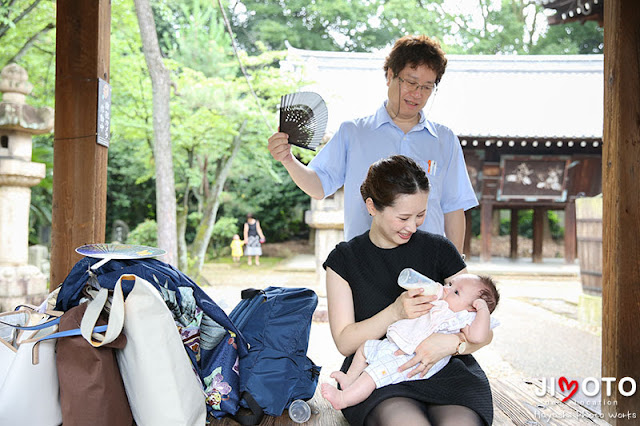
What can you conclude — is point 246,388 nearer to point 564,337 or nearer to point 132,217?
point 564,337

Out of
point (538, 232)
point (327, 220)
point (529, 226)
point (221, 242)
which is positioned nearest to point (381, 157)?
point (327, 220)

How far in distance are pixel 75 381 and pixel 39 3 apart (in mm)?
7271

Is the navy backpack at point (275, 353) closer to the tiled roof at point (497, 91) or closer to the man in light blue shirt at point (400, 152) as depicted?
the man in light blue shirt at point (400, 152)

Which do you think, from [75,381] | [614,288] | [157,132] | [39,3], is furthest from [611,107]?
[39,3]

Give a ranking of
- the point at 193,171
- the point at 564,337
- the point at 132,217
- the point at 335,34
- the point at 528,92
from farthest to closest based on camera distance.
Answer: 1. the point at 335,34
2. the point at 132,217
3. the point at 528,92
4. the point at 193,171
5. the point at 564,337

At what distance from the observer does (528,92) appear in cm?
1288

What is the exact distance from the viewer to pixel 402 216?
1751 mm

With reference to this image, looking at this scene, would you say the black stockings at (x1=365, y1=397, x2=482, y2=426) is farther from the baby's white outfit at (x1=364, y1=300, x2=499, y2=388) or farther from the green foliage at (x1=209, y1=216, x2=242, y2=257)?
the green foliage at (x1=209, y1=216, x2=242, y2=257)

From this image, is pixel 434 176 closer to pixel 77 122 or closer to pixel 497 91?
pixel 77 122

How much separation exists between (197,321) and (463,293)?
2.66ft

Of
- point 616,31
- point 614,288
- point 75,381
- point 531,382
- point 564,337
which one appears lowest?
point 564,337

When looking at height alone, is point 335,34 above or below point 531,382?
above

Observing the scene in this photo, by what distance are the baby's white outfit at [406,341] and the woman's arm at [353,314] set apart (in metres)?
0.03

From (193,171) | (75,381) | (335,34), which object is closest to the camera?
(75,381)
